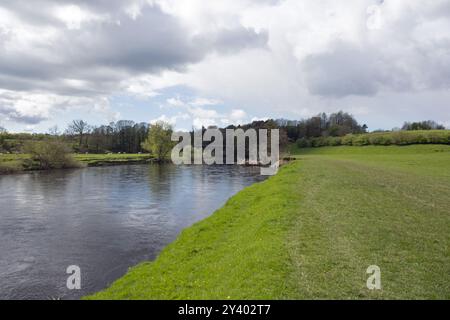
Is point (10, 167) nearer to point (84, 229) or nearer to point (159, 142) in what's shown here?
point (159, 142)

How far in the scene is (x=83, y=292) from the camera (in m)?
12.9

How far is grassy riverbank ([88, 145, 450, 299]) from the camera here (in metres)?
8.55

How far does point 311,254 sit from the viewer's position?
10641mm

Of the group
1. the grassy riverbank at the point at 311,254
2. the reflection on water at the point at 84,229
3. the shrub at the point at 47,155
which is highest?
the shrub at the point at 47,155

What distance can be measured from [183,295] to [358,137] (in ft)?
343

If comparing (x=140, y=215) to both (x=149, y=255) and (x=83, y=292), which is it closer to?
(x=149, y=255)

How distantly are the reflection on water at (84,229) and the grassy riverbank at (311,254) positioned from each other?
281 cm

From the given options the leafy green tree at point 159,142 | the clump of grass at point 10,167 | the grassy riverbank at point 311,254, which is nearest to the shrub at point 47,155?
the clump of grass at point 10,167

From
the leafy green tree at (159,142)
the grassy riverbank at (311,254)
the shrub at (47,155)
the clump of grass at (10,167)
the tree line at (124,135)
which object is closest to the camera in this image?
the grassy riverbank at (311,254)

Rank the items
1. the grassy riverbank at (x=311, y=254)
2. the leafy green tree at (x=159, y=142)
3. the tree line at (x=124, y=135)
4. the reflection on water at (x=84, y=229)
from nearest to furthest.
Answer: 1. the grassy riverbank at (x=311, y=254)
2. the reflection on water at (x=84, y=229)
3. the leafy green tree at (x=159, y=142)
4. the tree line at (x=124, y=135)

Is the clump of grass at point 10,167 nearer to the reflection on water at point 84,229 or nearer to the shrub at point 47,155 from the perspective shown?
the shrub at point 47,155

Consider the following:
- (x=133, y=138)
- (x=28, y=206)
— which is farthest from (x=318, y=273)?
(x=133, y=138)

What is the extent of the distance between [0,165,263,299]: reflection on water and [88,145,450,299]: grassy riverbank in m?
2.81

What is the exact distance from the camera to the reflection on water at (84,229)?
46.4 feet
